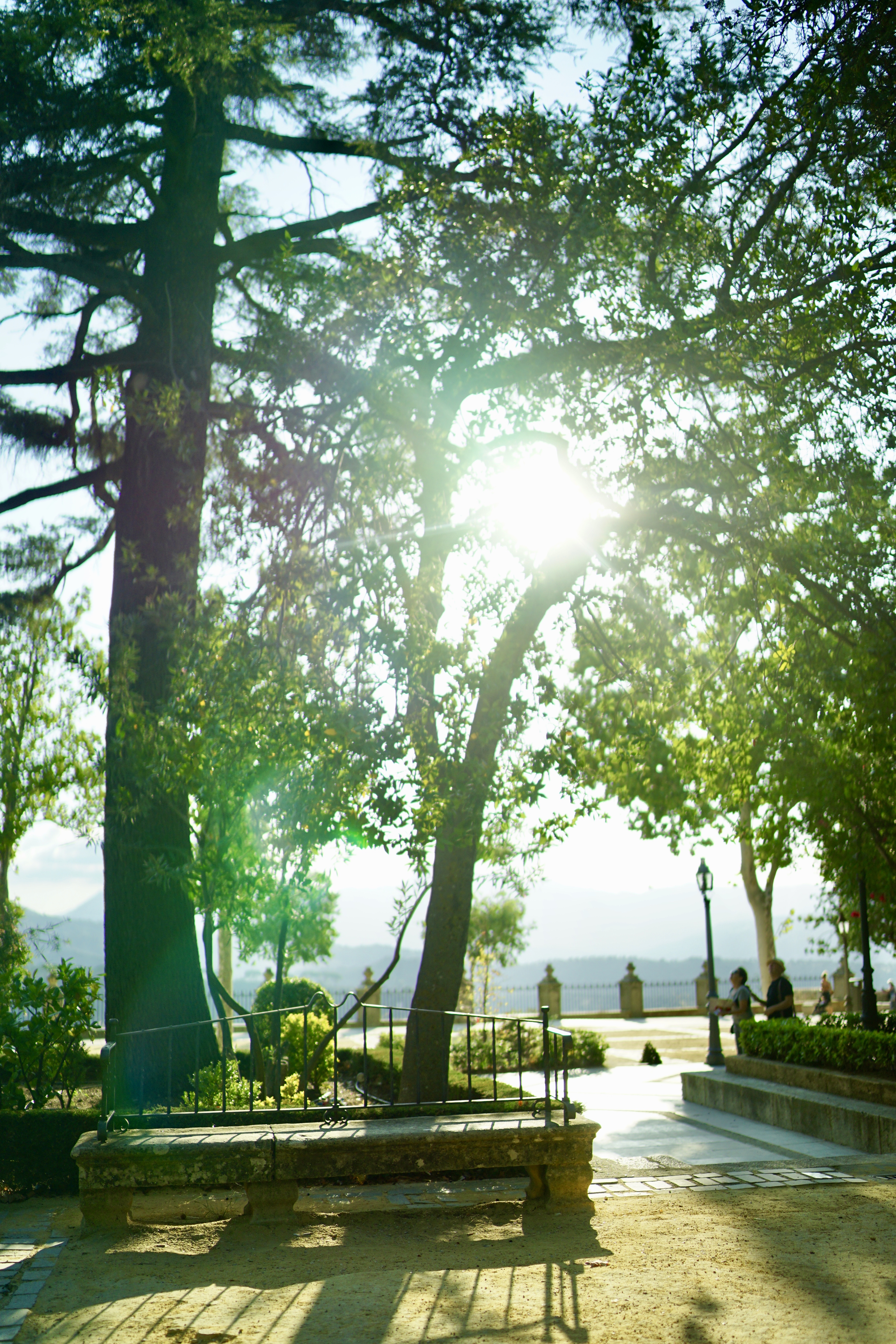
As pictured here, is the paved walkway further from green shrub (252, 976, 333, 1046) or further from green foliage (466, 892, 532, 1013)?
green foliage (466, 892, 532, 1013)

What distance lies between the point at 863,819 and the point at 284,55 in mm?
13121

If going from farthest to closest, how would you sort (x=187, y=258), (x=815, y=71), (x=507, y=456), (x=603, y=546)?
1. (x=187, y=258)
2. (x=603, y=546)
3. (x=507, y=456)
4. (x=815, y=71)

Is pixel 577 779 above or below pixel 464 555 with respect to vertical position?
below

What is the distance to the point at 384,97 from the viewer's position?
41.6 feet

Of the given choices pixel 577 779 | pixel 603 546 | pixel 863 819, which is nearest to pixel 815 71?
pixel 603 546

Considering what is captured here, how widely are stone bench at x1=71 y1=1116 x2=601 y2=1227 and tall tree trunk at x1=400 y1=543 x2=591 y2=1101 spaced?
3.72 metres

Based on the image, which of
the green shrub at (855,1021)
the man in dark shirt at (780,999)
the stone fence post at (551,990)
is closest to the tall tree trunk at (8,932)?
the green shrub at (855,1021)

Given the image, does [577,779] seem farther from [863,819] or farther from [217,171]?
[217,171]

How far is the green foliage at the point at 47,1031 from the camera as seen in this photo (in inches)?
403

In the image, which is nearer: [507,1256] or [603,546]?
[507,1256]

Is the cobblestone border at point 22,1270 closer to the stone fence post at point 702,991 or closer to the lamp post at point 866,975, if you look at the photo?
the lamp post at point 866,975

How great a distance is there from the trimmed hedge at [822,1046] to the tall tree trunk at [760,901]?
51.4ft

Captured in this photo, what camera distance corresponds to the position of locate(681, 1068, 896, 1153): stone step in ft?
33.9

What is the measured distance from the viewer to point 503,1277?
620cm
